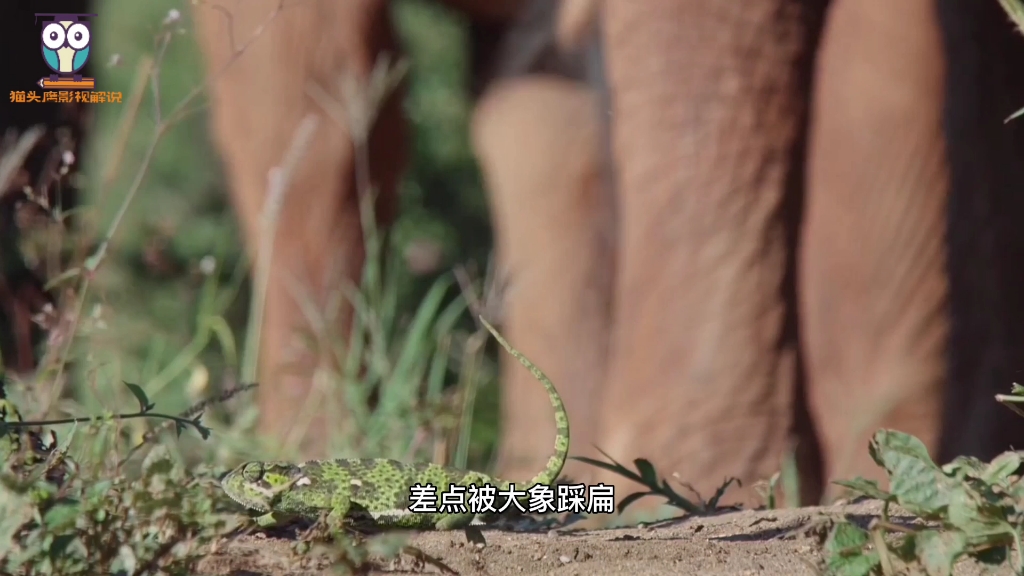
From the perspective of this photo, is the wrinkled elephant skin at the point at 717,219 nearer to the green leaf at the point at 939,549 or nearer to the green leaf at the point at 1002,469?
the green leaf at the point at 1002,469

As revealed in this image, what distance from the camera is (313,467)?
1.65 meters

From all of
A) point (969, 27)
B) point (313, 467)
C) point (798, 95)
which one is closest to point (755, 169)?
point (798, 95)

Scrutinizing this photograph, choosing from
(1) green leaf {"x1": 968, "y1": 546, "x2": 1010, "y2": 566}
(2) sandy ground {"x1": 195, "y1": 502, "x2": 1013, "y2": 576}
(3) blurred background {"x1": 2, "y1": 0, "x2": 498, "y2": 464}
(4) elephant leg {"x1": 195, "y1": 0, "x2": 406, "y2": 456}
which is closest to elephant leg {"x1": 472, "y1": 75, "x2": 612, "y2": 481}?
(4) elephant leg {"x1": 195, "y1": 0, "x2": 406, "y2": 456}

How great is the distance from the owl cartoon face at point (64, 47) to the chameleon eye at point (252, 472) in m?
1.69

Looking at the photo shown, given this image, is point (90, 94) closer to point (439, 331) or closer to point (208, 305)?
point (208, 305)

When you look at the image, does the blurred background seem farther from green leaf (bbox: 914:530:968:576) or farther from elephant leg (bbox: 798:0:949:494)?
green leaf (bbox: 914:530:968:576)

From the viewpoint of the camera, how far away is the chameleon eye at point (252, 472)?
5.29 feet

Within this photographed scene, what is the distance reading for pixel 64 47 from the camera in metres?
3.26

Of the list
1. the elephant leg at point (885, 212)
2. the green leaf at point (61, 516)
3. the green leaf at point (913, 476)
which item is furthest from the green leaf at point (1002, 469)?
the elephant leg at point (885, 212)

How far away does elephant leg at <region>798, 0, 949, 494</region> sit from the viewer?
3207mm

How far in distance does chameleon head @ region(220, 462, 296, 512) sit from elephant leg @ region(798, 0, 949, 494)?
1.72m

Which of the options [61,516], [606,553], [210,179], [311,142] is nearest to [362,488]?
[606,553]

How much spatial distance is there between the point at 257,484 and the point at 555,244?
2225 millimetres
